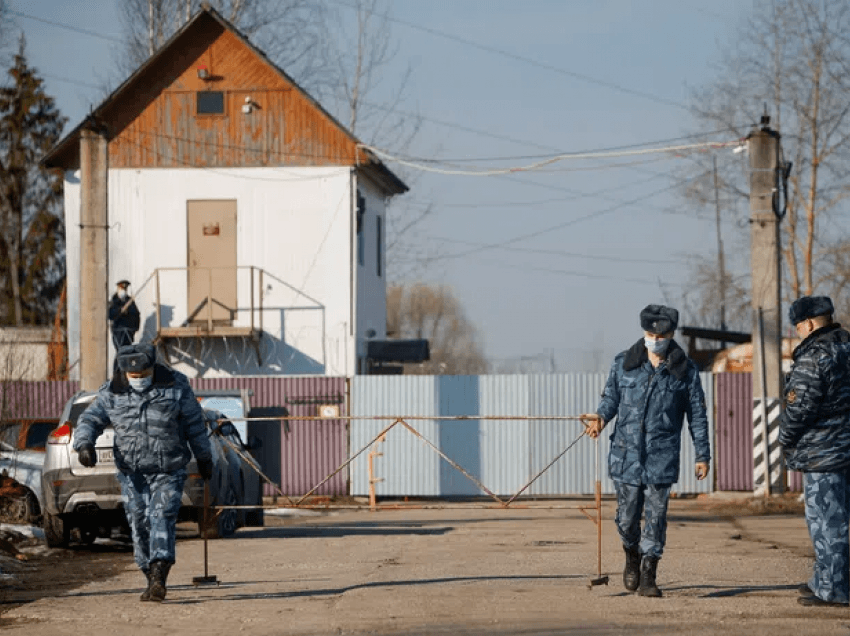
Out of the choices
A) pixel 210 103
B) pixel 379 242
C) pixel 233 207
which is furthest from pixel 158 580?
pixel 379 242

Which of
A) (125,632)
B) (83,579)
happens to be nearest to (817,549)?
(125,632)

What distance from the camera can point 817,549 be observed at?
9414 mm

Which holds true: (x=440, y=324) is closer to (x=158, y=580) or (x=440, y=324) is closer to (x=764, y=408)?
(x=764, y=408)

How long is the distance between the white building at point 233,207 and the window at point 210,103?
0.03m

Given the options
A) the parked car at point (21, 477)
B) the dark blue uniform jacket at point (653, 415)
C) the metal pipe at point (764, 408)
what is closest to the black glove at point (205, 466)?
the dark blue uniform jacket at point (653, 415)

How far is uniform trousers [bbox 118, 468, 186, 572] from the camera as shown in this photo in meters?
10.3

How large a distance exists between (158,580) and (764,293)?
56.1 ft

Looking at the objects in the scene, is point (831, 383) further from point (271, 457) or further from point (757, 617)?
point (271, 457)

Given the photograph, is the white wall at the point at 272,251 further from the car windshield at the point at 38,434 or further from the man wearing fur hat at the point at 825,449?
the man wearing fur hat at the point at 825,449

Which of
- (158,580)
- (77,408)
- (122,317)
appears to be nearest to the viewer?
(158,580)

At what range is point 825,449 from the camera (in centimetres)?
935

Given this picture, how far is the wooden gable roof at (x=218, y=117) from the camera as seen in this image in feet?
109

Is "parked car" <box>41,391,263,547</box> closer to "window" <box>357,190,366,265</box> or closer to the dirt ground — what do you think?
the dirt ground

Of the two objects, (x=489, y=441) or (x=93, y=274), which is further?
(x=489, y=441)
